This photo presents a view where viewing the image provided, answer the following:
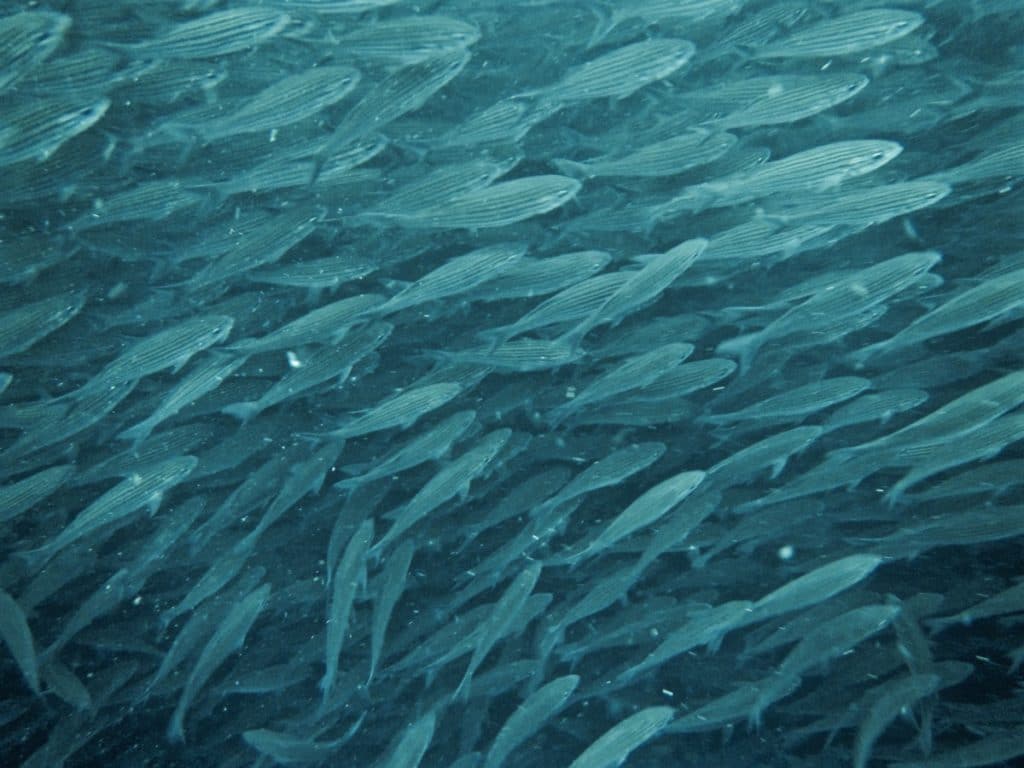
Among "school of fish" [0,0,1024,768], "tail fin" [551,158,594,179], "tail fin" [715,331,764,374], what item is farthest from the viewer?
"tail fin" [715,331,764,374]

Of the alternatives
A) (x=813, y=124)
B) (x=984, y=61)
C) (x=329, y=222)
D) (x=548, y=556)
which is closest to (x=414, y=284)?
(x=329, y=222)

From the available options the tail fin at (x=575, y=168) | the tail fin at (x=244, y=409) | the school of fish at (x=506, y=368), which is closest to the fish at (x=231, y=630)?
the school of fish at (x=506, y=368)

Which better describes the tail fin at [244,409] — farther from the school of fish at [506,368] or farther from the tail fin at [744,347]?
the tail fin at [744,347]

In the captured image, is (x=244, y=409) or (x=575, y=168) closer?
(x=575, y=168)

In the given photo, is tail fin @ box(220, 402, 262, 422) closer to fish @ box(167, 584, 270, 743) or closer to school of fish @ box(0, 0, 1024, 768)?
school of fish @ box(0, 0, 1024, 768)

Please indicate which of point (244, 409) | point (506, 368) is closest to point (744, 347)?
point (506, 368)

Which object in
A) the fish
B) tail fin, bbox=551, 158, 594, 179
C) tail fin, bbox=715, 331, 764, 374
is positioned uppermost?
tail fin, bbox=551, 158, 594, 179

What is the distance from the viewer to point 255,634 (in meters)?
4.38

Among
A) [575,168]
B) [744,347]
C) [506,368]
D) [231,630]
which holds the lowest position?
[231,630]

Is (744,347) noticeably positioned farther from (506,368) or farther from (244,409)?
(244,409)

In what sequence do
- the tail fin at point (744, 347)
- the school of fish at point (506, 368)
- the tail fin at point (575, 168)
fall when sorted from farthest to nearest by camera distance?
1. the tail fin at point (744, 347)
2. the tail fin at point (575, 168)
3. the school of fish at point (506, 368)

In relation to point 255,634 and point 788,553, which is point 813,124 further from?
point 255,634

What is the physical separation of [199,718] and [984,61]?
561cm

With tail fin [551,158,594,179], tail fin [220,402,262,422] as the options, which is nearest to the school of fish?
tail fin [220,402,262,422]
